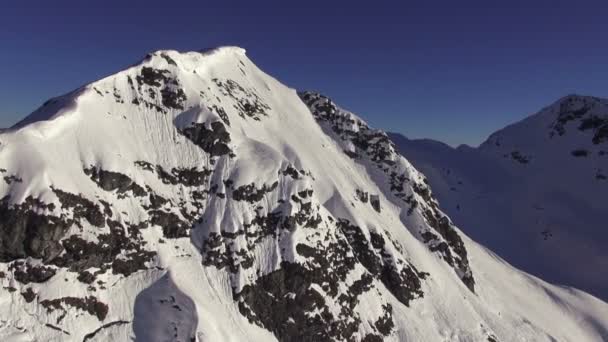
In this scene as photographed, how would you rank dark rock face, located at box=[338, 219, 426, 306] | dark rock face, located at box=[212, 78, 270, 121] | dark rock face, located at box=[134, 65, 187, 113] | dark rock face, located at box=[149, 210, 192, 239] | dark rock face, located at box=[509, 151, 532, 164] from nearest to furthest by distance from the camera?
dark rock face, located at box=[149, 210, 192, 239] → dark rock face, located at box=[134, 65, 187, 113] → dark rock face, located at box=[338, 219, 426, 306] → dark rock face, located at box=[212, 78, 270, 121] → dark rock face, located at box=[509, 151, 532, 164]

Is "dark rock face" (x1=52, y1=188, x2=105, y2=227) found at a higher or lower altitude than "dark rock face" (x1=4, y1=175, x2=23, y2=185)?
lower

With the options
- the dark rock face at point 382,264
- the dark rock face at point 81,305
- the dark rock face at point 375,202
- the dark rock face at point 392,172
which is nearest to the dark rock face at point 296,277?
the dark rock face at point 382,264

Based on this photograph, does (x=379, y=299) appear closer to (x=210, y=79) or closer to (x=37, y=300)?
(x=37, y=300)

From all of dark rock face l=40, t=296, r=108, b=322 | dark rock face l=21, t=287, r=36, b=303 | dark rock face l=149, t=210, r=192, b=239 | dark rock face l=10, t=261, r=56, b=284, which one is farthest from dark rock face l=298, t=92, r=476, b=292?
dark rock face l=21, t=287, r=36, b=303

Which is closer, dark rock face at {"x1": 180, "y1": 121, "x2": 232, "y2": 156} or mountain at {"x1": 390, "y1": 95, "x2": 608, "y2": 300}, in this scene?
dark rock face at {"x1": 180, "y1": 121, "x2": 232, "y2": 156}

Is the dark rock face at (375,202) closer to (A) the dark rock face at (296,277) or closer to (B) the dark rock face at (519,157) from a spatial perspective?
(A) the dark rock face at (296,277)

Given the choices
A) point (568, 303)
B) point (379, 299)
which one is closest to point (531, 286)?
point (568, 303)

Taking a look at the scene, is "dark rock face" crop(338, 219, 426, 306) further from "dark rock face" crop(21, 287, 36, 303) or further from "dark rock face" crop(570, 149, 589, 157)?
"dark rock face" crop(570, 149, 589, 157)

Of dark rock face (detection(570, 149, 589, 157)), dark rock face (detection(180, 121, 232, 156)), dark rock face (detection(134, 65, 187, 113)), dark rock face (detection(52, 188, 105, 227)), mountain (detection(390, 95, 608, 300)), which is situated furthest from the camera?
dark rock face (detection(570, 149, 589, 157))

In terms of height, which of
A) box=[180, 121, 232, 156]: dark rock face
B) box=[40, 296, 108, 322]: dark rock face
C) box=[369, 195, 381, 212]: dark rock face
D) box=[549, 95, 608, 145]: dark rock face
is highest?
box=[549, 95, 608, 145]: dark rock face
